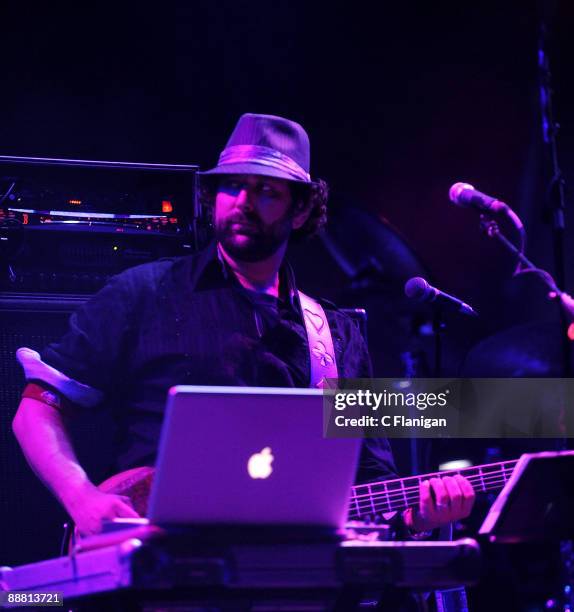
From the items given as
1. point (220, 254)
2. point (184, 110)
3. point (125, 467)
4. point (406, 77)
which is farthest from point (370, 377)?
point (406, 77)

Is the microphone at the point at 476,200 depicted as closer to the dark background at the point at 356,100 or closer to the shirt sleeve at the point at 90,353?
the shirt sleeve at the point at 90,353

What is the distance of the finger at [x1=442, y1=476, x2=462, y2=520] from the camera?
2.68 meters

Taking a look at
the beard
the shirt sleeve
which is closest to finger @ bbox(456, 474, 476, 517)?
the beard

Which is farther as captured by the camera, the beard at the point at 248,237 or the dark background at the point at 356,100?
the dark background at the point at 356,100

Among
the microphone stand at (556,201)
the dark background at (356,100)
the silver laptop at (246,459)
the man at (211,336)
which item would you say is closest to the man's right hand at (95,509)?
the man at (211,336)

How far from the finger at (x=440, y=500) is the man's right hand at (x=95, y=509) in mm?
884

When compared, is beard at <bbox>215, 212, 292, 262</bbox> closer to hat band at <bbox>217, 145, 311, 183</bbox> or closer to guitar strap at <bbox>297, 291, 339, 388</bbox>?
hat band at <bbox>217, 145, 311, 183</bbox>

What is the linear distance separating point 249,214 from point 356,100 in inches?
114

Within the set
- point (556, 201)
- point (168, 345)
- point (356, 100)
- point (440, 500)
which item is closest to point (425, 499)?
point (440, 500)

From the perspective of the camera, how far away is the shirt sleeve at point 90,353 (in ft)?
9.37

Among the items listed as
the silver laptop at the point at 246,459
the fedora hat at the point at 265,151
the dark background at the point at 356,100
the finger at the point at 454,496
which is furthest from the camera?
the dark background at the point at 356,100

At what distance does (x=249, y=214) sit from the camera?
315cm

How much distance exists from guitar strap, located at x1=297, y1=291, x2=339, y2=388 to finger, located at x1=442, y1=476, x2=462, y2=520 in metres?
0.66

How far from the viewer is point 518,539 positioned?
2318mm
